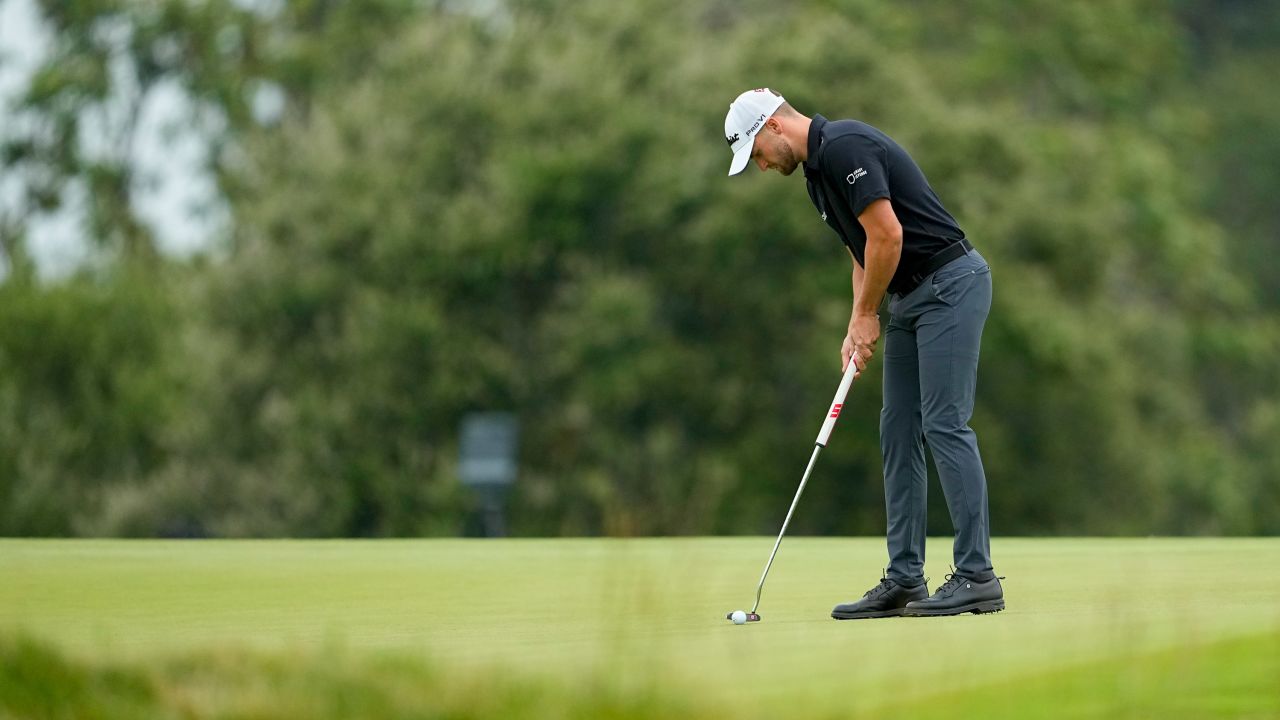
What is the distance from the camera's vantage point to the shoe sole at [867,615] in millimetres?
6777

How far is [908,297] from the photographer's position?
7.33 metres

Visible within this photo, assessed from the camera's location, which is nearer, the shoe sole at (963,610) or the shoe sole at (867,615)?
the shoe sole at (867,615)

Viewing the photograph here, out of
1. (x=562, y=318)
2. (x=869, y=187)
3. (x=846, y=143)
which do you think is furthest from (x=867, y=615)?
(x=562, y=318)

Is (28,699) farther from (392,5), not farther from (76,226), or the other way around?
(76,226)

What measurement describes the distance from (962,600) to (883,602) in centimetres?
32

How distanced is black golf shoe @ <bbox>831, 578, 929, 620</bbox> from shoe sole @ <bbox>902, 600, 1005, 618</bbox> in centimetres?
7

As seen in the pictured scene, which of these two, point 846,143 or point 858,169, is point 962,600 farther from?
point 846,143

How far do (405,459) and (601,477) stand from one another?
3098 millimetres

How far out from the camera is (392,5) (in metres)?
38.8

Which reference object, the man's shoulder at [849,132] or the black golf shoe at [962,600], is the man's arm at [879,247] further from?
the black golf shoe at [962,600]

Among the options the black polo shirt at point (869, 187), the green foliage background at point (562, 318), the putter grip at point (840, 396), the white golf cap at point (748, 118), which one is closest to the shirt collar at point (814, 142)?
the black polo shirt at point (869, 187)

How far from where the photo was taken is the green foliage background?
31.1 meters

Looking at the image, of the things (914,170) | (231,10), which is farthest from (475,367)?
(914,170)

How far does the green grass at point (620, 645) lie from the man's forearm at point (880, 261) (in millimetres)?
1173
